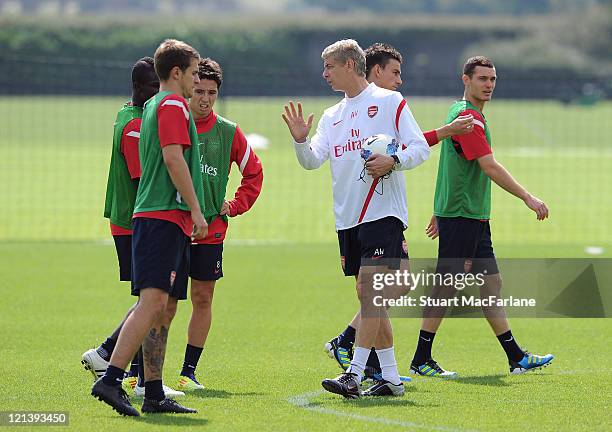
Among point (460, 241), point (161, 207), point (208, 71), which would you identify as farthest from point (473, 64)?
point (161, 207)

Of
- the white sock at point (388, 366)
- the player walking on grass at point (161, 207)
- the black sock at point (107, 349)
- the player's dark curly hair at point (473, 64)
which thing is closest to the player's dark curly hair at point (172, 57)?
the player walking on grass at point (161, 207)

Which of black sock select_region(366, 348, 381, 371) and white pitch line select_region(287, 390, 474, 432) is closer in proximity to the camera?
white pitch line select_region(287, 390, 474, 432)

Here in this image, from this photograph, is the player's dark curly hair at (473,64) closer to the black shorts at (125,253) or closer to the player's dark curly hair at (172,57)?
the player's dark curly hair at (172,57)

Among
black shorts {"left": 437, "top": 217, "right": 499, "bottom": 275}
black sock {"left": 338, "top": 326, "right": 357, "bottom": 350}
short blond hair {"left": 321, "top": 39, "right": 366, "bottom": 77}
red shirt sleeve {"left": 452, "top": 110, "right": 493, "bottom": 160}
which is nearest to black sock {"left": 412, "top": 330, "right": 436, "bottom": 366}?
black sock {"left": 338, "top": 326, "right": 357, "bottom": 350}

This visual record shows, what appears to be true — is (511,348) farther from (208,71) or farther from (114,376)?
(114,376)

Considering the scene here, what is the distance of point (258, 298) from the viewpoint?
13.0 metres

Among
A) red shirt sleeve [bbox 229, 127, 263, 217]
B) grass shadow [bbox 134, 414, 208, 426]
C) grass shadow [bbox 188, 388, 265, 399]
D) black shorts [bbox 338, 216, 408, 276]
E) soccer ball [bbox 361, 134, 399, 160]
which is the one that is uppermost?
soccer ball [bbox 361, 134, 399, 160]

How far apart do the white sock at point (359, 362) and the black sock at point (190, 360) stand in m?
1.18

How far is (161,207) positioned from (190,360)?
165 cm

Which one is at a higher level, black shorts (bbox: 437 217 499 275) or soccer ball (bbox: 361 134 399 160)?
soccer ball (bbox: 361 134 399 160)

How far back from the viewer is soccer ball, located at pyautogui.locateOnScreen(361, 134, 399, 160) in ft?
25.8

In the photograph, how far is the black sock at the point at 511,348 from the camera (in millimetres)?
9125

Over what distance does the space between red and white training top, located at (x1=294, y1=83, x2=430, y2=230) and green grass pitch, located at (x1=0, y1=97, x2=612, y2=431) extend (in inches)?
47.8

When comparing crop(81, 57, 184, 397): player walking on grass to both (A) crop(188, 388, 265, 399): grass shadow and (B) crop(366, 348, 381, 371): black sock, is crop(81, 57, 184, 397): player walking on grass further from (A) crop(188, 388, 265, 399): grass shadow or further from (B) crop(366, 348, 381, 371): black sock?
(B) crop(366, 348, 381, 371): black sock
